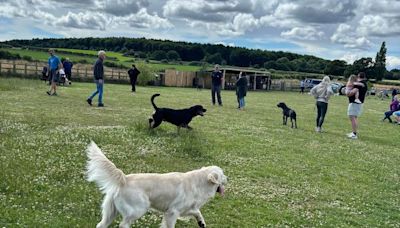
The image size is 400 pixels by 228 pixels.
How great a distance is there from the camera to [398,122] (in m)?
26.5

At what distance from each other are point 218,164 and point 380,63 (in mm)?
115393

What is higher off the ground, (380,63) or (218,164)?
(380,63)

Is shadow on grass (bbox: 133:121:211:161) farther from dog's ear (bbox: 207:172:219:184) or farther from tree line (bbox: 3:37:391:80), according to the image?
tree line (bbox: 3:37:391:80)

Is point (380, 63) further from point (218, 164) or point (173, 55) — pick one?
point (218, 164)

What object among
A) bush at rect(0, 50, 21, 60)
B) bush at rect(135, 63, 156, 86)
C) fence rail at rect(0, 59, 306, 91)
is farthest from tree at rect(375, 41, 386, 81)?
bush at rect(0, 50, 21, 60)

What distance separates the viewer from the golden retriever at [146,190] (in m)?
5.27

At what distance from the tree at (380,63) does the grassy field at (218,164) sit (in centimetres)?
9820

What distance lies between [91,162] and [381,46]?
12394cm

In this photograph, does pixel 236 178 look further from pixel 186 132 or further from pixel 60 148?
pixel 186 132

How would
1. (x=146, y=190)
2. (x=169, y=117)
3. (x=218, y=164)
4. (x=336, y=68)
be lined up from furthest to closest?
(x=336, y=68) < (x=169, y=117) < (x=218, y=164) < (x=146, y=190)

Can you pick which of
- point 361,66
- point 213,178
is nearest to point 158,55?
point 361,66

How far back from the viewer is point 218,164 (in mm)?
10719

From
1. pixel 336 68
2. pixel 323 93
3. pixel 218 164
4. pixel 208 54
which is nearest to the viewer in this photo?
pixel 218 164

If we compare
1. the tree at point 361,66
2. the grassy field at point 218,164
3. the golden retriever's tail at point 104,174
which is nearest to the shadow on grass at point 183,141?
the grassy field at point 218,164
